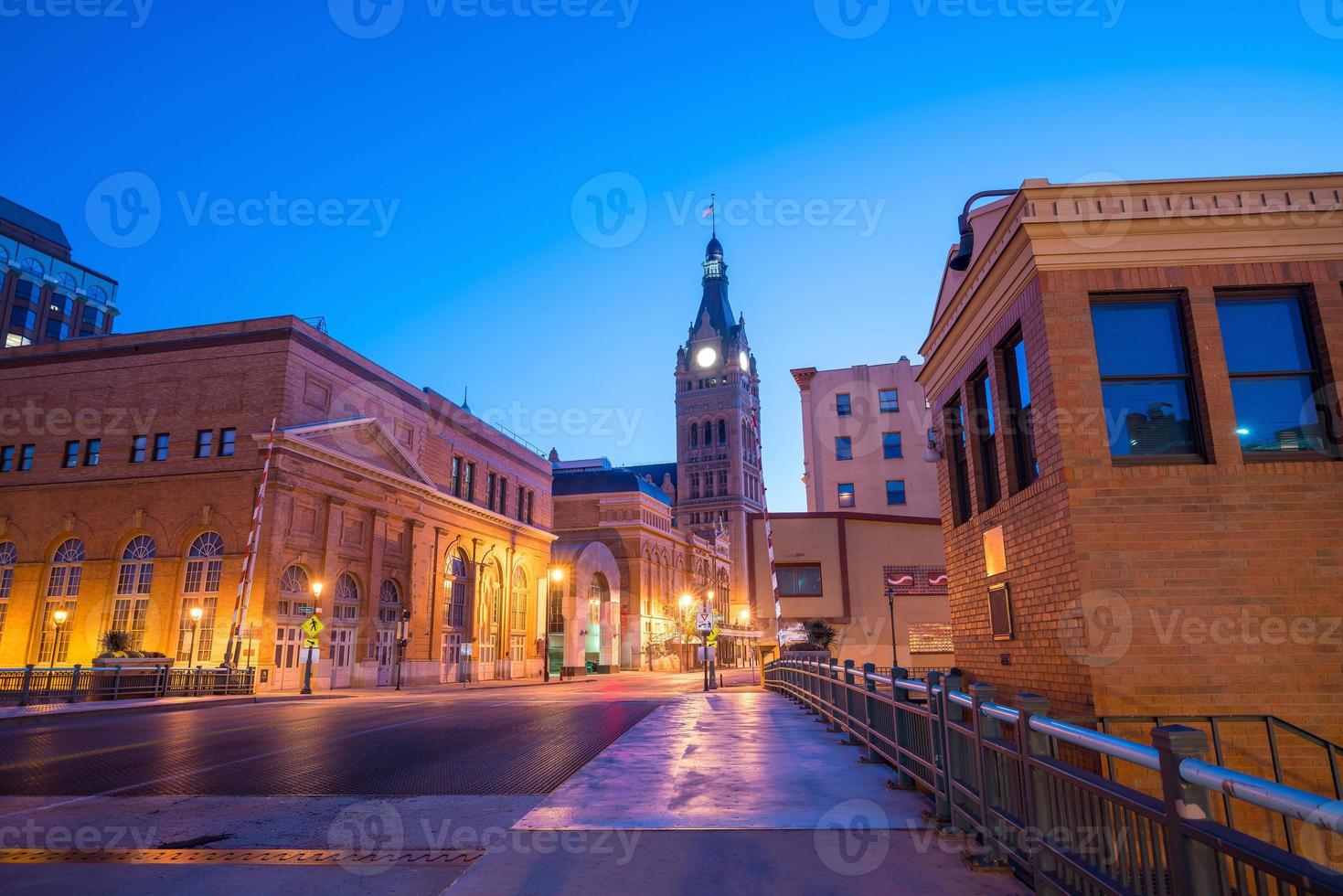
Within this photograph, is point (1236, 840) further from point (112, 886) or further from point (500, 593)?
point (500, 593)

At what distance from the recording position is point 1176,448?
886cm

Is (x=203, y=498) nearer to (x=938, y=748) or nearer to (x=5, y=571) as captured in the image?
(x=5, y=571)

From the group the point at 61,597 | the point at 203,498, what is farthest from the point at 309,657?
the point at 61,597

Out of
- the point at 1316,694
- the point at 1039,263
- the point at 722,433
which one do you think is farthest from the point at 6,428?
the point at 722,433

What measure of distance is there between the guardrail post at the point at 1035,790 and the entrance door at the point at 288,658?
36.0 meters

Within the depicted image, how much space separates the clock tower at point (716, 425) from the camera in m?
132

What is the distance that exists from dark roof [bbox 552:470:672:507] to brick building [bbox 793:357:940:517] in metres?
38.8

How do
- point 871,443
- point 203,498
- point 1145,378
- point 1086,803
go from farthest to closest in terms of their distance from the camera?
point 871,443 < point 203,498 < point 1145,378 < point 1086,803

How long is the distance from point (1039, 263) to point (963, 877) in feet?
21.5

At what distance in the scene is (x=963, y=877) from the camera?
202 inches

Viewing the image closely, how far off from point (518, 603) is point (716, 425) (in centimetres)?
7983

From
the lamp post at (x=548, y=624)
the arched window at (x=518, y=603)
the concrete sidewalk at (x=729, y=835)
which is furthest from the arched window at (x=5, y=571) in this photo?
the concrete sidewalk at (x=729, y=835)

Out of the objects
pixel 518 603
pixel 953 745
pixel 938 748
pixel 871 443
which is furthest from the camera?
pixel 518 603

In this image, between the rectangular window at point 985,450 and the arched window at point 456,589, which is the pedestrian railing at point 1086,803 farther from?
the arched window at point 456,589
